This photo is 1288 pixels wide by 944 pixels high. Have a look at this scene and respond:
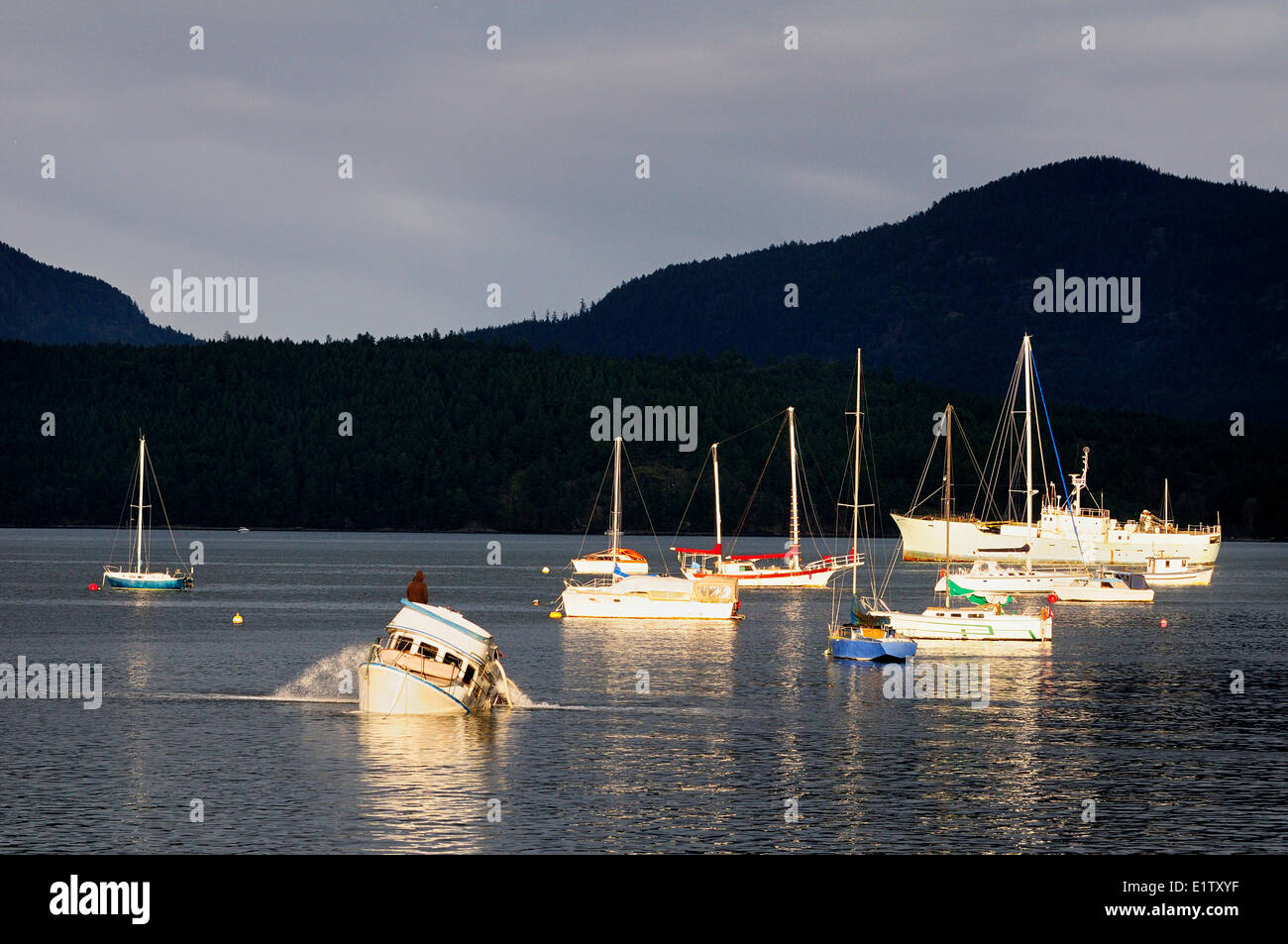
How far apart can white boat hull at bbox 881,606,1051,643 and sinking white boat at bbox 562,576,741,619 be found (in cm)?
2446

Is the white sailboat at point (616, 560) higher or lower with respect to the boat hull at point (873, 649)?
higher

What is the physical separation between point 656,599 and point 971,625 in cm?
2959

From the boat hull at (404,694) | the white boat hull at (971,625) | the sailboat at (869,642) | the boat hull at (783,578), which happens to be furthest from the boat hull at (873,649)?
the boat hull at (783,578)

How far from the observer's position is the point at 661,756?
56500 millimetres

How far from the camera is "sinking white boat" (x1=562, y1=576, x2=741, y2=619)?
12000 cm

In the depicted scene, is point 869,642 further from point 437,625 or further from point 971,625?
point 437,625

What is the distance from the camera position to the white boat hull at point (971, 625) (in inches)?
3807

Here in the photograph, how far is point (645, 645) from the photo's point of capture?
101 metres

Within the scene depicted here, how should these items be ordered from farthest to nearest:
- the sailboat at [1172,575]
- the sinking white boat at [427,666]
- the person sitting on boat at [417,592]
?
the sailboat at [1172,575] < the person sitting on boat at [417,592] < the sinking white boat at [427,666]

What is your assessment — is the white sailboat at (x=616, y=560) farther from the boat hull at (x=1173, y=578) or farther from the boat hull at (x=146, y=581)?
the boat hull at (x=1173, y=578)

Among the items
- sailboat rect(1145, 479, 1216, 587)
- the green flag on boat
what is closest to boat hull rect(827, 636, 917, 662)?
the green flag on boat
